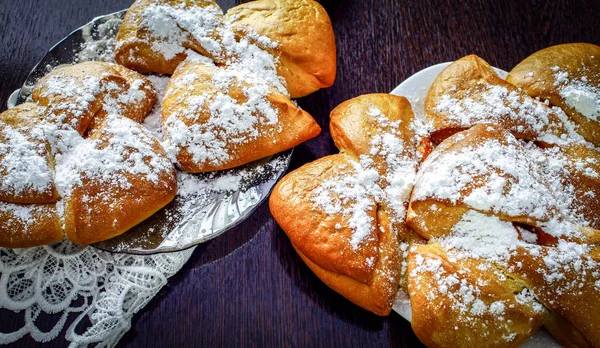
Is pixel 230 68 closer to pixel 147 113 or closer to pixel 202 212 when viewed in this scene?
pixel 147 113

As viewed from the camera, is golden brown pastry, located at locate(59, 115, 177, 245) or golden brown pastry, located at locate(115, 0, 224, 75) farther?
golden brown pastry, located at locate(115, 0, 224, 75)

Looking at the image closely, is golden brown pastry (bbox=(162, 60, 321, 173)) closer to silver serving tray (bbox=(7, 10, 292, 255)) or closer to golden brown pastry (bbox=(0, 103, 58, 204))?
silver serving tray (bbox=(7, 10, 292, 255))

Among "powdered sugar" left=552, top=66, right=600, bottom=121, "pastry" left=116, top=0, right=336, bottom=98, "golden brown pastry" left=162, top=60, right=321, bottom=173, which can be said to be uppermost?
"pastry" left=116, top=0, right=336, bottom=98

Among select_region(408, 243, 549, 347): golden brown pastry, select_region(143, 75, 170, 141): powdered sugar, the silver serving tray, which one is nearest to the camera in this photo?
select_region(408, 243, 549, 347): golden brown pastry

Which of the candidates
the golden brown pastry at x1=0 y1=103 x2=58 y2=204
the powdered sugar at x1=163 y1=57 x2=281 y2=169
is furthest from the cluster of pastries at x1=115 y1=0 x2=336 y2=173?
the golden brown pastry at x1=0 y1=103 x2=58 y2=204

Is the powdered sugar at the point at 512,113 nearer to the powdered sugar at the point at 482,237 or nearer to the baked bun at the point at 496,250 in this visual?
the baked bun at the point at 496,250

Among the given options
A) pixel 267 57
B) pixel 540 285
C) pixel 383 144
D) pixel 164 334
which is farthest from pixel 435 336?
pixel 267 57

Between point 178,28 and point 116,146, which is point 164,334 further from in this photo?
point 178,28

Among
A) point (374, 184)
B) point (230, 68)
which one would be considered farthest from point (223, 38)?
point (374, 184)
